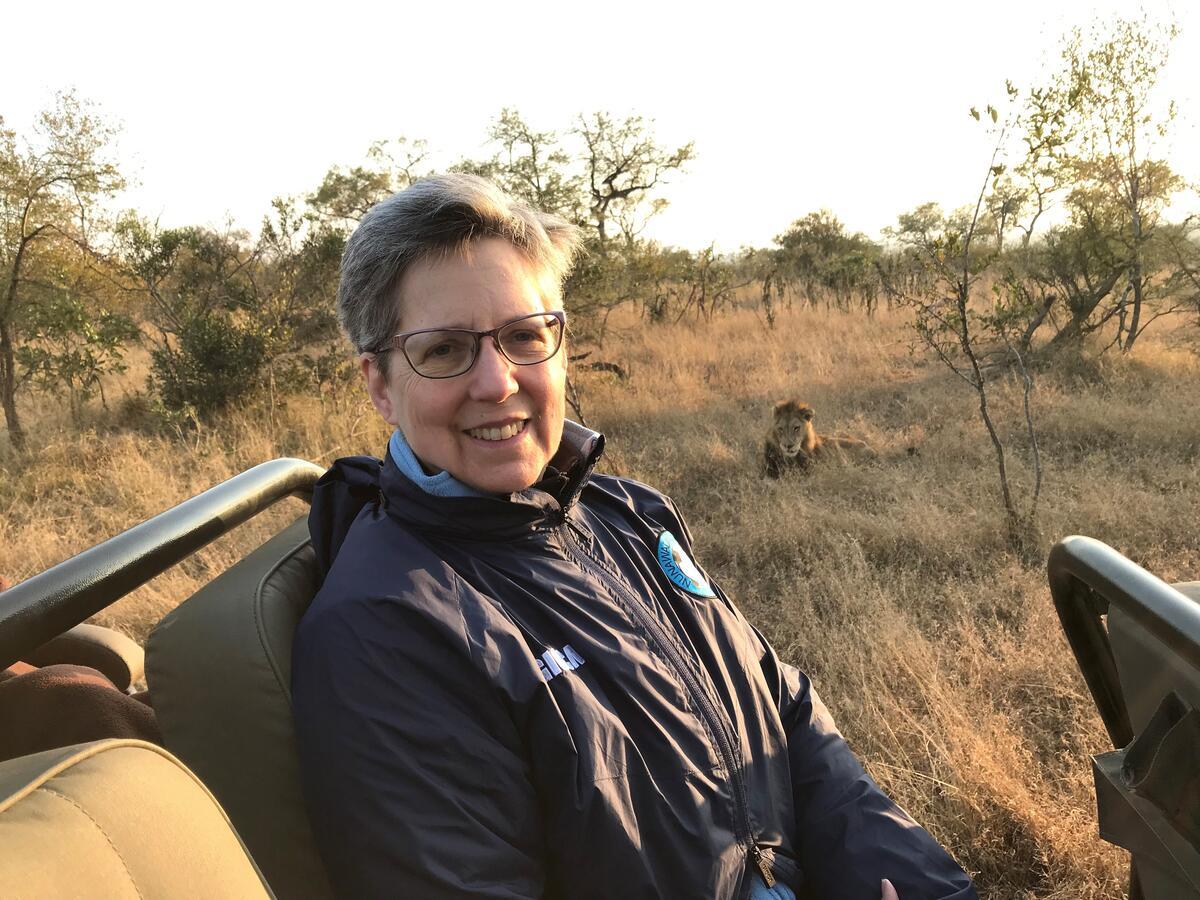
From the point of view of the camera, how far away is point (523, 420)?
161 centimetres

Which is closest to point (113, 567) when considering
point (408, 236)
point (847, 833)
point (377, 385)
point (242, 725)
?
point (242, 725)

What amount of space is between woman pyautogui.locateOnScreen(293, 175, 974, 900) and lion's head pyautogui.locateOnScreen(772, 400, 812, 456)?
5029 mm


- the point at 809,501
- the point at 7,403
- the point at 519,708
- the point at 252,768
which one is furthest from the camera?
the point at 7,403

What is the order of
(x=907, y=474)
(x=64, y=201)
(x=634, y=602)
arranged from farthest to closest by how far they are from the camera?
(x=64, y=201) < (x=907, y=474) < (x=634, y=602)

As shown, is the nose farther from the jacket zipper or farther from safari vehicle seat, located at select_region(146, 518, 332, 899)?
safari vehicle seat, located at select_region(146, 518, 332, 899)

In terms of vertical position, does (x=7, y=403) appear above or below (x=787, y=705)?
above

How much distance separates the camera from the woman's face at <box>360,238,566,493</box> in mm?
1498

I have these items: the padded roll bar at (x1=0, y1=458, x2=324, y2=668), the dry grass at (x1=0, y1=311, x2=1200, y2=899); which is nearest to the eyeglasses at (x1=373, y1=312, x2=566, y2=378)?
the padded roll bar at (x1=0, y1=458, x2=324, y2=668)

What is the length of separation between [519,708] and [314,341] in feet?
35.3

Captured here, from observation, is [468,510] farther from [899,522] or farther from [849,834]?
[899,522]

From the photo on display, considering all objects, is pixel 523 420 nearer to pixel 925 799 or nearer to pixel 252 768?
pixel 252 768

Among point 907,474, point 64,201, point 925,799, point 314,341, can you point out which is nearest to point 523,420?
point 925,799

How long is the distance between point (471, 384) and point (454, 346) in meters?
0.08

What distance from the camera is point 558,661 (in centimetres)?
133
